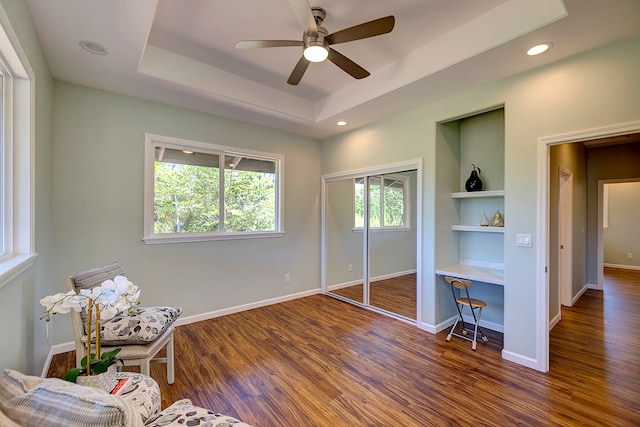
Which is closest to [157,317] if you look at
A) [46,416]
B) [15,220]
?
[15,220]

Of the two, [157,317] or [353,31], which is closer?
[353,31]

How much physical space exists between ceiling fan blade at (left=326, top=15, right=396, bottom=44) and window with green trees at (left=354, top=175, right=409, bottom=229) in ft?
6.82

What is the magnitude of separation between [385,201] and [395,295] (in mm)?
1358

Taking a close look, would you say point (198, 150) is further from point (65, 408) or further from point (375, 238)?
point (65, 408)

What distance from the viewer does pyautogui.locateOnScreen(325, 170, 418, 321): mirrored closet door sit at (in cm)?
376

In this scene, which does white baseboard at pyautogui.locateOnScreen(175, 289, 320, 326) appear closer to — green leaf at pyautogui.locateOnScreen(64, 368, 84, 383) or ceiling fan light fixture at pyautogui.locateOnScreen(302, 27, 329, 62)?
green leaf at pyautogui.locateOnScreen(64, 368, 84, 383)

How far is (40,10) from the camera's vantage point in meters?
1.83

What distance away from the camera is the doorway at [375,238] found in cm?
370

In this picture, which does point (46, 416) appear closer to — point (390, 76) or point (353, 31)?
point (353, 31)

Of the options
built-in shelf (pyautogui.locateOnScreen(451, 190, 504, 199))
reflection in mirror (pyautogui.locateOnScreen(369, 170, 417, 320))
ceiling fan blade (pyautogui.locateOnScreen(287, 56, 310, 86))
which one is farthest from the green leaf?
built-in shelf (pyautogui.locateOnScreen(451, 190, 504, 199))

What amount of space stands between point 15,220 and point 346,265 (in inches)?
151

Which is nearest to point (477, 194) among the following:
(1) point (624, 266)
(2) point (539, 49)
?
(2) point (539, 49)

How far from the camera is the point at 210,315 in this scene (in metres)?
3.67

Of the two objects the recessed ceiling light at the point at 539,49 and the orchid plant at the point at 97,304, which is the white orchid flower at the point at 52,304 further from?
the recessed ceiling light at the point at 539,49
